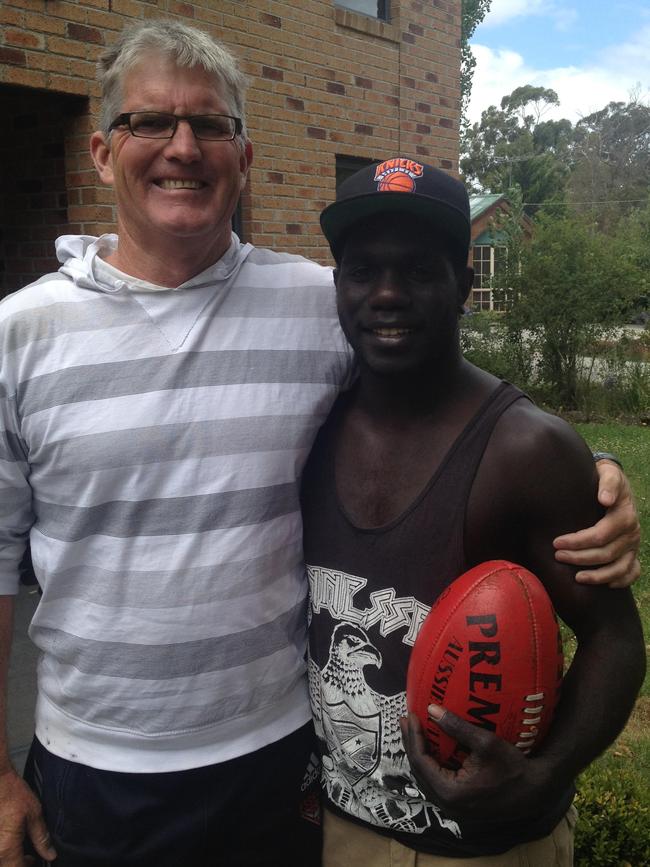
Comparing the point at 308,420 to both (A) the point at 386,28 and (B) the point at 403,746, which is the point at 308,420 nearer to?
(B) the point at 403,746

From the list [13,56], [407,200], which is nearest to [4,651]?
[407,200]

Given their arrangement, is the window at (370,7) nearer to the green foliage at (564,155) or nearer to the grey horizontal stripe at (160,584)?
the grey horizontal stripe at (160,584)

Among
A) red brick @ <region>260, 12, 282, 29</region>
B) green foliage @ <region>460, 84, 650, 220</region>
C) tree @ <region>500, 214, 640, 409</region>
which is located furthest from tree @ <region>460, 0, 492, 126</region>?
red brick @ <region>260, 12, 282, 29</region>

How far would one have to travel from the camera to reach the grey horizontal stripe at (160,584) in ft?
5.95

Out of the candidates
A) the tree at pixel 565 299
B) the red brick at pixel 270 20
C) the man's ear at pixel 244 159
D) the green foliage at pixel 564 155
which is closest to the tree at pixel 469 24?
the green foliage at pixel 564 155

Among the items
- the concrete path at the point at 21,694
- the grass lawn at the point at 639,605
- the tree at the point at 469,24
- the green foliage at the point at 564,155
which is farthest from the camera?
the green foliage at the point at 564,155

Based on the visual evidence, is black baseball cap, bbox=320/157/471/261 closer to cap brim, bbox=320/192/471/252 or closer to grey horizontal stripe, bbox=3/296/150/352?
cap brim, bbox=320/192/471/252

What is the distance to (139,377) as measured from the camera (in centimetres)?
186

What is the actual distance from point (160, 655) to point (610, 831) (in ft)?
5.90

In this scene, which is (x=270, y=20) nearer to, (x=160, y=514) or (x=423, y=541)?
(x=160, y=514)

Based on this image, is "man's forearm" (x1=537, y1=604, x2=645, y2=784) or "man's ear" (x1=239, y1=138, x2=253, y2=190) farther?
Answer: "man's ear" (x1=239, y1=138, x2=253, y2=190)

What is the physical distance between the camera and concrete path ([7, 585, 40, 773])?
138 inches

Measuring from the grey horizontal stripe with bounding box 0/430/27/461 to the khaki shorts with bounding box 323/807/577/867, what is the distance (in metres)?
1.08

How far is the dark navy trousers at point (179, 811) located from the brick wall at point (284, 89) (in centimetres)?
403
